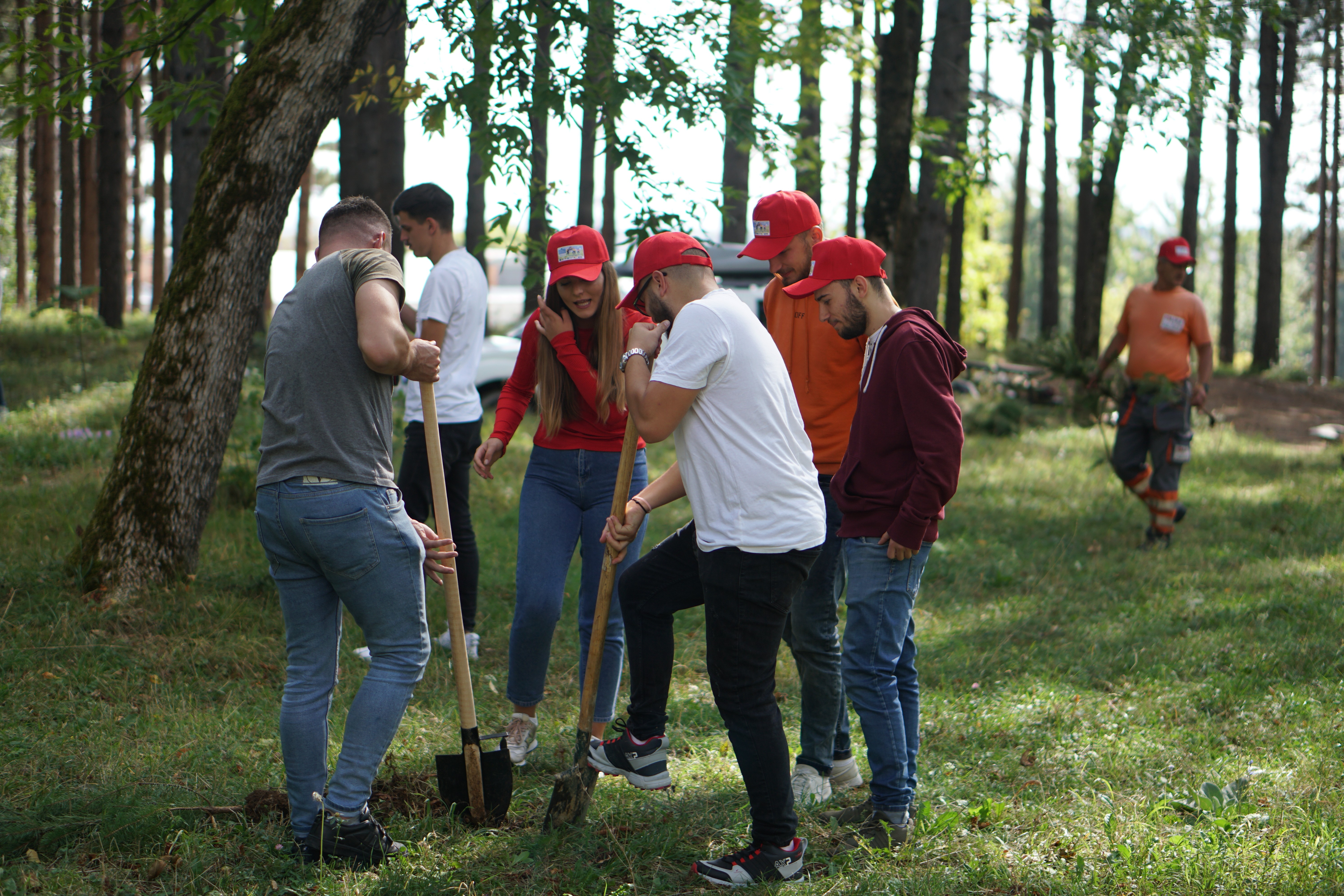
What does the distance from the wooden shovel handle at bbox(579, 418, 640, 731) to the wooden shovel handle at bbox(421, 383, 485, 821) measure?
0.39 m

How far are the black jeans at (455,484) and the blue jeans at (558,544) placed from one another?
114 cm

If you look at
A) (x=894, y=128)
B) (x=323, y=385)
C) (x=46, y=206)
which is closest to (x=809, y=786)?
(x=323, y=385)

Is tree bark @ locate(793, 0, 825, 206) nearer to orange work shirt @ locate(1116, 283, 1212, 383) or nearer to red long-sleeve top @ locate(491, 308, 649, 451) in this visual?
orange work shirt @ locate(1116, 283, 1212, 383)

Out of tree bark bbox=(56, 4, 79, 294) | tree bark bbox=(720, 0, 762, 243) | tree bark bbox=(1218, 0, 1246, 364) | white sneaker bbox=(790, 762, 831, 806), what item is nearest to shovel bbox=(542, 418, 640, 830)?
white sneaker bbox=(790, 762, 831, 806)

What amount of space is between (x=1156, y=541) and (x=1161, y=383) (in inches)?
48.7

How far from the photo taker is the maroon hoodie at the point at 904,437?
3.46m

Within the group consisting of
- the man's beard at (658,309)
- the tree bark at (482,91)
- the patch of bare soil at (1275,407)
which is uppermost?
the tree bark at (482,91)

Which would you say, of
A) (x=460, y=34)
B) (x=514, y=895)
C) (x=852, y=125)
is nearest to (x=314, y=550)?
(x=514, y=895)

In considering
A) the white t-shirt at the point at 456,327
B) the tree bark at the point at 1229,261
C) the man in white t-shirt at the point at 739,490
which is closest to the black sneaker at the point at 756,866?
the man in white t-shirt at the point at 739,490

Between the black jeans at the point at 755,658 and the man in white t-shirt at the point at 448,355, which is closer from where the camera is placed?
the black jeans at the point at 755,658

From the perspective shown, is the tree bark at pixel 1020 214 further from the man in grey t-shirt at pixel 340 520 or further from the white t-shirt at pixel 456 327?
the man in grey t-shirt at pixel 340 520

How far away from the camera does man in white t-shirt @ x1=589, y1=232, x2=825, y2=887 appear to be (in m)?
3.21

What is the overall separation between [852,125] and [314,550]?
1695cm

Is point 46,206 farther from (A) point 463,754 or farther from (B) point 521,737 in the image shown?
(A) point 463,754
